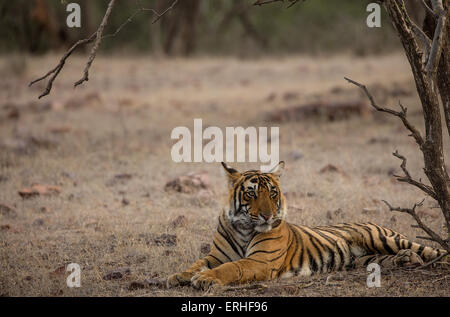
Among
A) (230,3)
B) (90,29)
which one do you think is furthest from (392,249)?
(230,3)

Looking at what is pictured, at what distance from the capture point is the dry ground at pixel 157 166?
6.13 m

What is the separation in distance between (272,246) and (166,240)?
183 cm

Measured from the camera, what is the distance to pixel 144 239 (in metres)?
7.16

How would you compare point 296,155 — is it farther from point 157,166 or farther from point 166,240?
point 166,240

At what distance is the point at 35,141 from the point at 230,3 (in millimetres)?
23335

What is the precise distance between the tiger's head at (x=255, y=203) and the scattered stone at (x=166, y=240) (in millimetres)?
1469

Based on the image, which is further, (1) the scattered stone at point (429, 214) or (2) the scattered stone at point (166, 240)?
(1) the scattered stone at point (429, 214)

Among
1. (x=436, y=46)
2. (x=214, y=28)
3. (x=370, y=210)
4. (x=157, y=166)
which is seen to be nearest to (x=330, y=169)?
(x=370, y=210)

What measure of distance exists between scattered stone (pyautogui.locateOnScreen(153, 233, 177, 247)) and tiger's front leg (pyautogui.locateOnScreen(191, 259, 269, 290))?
169cm

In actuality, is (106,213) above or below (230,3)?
below

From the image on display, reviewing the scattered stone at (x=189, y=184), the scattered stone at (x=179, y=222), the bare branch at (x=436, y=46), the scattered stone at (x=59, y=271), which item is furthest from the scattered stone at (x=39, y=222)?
the bare branch at (x=436, y=46)

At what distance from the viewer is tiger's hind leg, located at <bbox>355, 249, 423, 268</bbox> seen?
582 centimetres

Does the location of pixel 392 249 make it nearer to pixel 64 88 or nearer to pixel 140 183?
pixel 140 183

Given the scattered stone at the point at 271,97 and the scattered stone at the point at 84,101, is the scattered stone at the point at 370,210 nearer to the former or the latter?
the scattered stone at the point at 271,97
